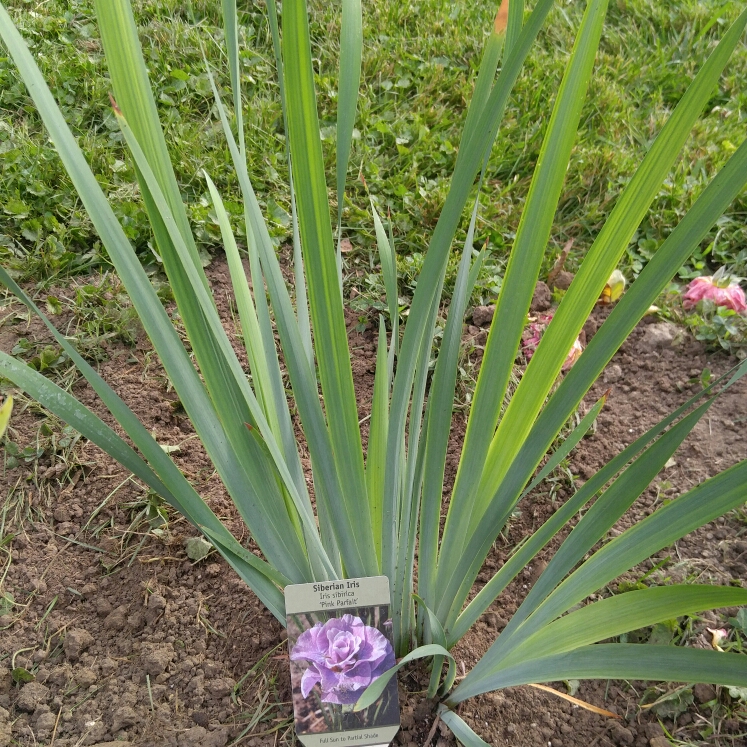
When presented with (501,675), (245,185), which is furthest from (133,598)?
(245,185)

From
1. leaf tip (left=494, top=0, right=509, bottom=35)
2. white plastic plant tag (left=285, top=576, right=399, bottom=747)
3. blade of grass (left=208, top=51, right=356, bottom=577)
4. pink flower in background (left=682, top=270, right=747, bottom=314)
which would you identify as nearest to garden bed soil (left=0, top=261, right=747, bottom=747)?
white plastic plant tag (left=285, top=576, right=399, bottom=747)

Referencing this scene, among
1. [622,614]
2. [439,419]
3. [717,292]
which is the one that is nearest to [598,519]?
[622,614]

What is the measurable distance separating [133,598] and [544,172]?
36.2 inches

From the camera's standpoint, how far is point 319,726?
0.90 metres

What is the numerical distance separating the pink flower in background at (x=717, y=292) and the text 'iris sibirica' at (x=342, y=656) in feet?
3.81

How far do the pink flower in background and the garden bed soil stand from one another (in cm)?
24

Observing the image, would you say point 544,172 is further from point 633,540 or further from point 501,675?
point 501,675

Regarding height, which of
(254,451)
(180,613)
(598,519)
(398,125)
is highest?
(398,125)

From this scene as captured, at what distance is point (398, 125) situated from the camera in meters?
2.02

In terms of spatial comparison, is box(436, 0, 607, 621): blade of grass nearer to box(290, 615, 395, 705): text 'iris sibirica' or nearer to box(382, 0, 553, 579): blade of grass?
box(382, 0, 553, 579): blade of grass

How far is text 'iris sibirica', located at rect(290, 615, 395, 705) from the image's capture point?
89 centimetres

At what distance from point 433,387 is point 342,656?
1.20ft

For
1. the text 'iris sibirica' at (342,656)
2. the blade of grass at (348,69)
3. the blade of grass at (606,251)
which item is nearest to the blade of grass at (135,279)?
the text 'iris sibirica' at (342,656)

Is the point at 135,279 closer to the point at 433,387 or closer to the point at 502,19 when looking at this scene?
the point at 433,387
